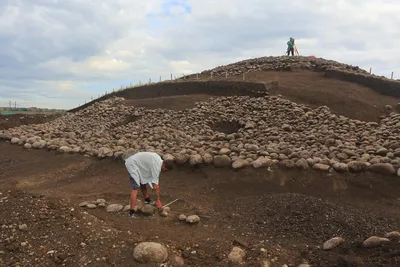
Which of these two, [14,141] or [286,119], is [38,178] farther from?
[286,119]

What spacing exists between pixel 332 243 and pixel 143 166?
8.76ft

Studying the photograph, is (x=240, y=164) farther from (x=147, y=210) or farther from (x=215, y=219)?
(x=147, y=210)

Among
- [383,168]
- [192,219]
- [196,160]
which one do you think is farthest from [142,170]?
[383,168]

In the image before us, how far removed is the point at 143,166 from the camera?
5.14 meters

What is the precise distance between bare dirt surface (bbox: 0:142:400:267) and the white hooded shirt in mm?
550

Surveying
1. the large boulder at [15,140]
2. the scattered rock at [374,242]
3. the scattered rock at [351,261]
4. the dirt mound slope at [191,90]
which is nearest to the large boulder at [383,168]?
the scattered rock at [374,242]

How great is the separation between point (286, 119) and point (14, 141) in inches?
315

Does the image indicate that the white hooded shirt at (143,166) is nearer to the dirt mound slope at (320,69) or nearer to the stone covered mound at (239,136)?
the stone covered mound at (239,136)

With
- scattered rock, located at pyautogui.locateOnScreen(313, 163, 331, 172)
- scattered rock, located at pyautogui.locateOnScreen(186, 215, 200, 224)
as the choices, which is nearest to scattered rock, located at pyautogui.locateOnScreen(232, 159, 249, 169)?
scattered rock, located at pyautogui.locateOnScreen(313, 163, 331, 172)

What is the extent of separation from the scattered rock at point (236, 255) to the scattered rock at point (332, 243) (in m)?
1.00

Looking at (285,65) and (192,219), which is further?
(285,65)

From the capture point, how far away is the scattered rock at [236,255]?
12.2ft

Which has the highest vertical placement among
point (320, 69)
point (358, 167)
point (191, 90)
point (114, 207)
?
point (320, 69)

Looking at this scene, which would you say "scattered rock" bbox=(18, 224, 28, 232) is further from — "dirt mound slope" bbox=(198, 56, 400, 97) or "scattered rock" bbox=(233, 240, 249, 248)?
"dirt mound slope" bbox=(198, 56, 400, 97)
